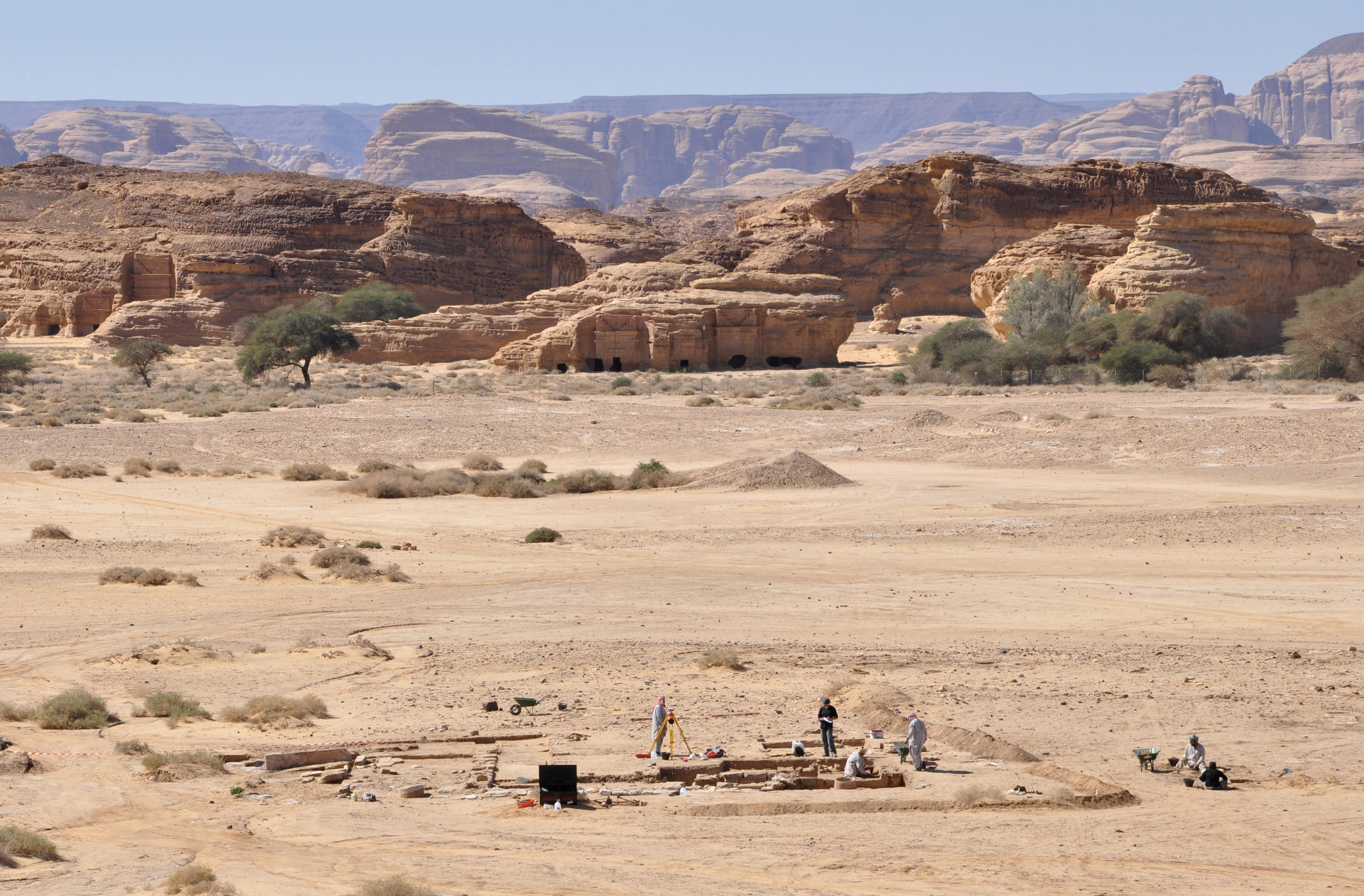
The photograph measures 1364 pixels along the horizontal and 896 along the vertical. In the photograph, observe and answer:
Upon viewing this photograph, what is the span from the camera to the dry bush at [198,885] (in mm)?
7727

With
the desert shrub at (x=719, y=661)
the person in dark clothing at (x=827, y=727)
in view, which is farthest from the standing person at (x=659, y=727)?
the desert shrub at (x=719, y=661)

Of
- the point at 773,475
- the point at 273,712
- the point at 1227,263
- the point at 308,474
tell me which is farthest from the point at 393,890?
the point at 1227,263

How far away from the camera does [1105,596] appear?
17.0 metres

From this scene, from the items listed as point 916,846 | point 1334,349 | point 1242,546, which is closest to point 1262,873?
point 916,846

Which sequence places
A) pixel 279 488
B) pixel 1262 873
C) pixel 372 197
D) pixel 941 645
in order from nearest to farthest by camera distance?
pixel 1262 873 < pixel 941 645 < pixel 279 488 < pixel 372 197

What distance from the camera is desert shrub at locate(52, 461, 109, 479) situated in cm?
2731

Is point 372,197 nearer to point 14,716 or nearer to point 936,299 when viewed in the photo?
point 936,299

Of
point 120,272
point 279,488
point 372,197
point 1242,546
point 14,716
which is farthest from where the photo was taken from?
point 372,197

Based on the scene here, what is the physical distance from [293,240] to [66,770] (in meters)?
68.6

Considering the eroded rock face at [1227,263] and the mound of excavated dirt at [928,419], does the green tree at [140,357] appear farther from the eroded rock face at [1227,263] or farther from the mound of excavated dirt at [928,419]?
the eroded rock face at [1227,263]

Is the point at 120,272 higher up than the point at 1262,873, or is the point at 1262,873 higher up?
the point at 120,272

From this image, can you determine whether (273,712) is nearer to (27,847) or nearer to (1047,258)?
(27,847)

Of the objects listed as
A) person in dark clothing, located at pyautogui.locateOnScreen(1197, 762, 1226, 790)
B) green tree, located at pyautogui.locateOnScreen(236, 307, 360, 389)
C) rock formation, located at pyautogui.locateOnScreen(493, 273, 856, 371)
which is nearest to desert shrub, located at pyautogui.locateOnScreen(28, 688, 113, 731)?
person in dark clothing, located at pyautogui.locateOnScreen(1197, 762, 1226, 790)

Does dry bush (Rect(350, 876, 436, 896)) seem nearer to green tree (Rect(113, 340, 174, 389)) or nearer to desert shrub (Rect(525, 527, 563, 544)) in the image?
desert shrub (Rect(525, 527, 563, 544))
